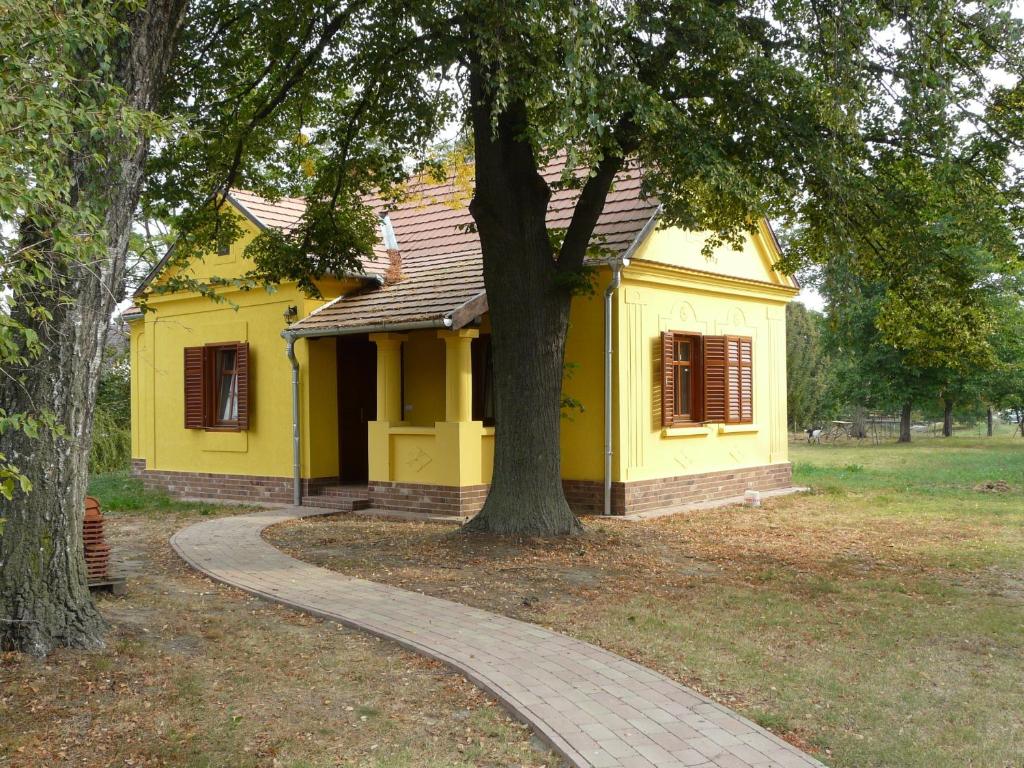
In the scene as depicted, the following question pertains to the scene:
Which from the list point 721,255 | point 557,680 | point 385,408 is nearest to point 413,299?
point 385,408

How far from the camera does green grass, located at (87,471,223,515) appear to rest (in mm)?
15204

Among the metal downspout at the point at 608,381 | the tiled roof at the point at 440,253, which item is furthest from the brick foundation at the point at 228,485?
the metal downspout at the point at 608,381

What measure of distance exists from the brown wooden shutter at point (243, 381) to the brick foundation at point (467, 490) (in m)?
1.02

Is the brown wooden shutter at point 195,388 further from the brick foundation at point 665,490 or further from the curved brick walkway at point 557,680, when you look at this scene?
the curved brick walkway at point 557,680

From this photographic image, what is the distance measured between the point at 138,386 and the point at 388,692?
15.3m

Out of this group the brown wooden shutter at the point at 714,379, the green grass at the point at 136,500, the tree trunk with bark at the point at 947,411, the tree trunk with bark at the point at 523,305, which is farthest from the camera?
the tree trunk with bark at the point at 947,411

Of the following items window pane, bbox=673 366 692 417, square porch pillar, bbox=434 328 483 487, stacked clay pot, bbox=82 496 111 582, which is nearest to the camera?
stacked clay pot, bbox=82 496 111 582

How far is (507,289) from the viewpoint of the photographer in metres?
11.0

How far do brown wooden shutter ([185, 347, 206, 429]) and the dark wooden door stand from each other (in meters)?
2.78

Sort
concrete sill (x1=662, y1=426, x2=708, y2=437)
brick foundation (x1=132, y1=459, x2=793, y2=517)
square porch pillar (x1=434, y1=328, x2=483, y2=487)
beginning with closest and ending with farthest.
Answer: square porch pillar (x1=434, y1=328, x2=483, y2=487)
brick foundation (x1=132, y1=459, x2=793, y2=517)
concrete sill (x1=662, y1=426, x2=708, y2=437)

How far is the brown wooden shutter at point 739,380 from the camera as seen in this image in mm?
16297

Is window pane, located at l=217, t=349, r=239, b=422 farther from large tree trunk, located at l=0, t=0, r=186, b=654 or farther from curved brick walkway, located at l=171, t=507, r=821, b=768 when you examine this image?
large tree trunk, located at l=0, t=0, r=186, b=654

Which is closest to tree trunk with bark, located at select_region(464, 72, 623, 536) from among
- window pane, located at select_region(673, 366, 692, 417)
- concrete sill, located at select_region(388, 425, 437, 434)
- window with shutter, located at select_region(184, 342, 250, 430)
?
concrete sill, located at select_region(388, 425, 437, 434)

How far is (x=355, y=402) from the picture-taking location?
16.5 metres
